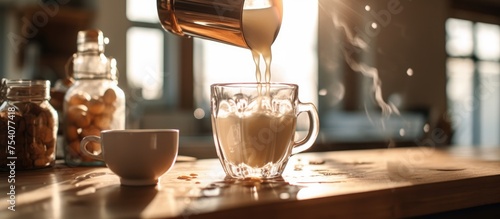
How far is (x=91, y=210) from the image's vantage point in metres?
0.54

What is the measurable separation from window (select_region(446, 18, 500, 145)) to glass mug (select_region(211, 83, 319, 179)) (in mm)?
5149

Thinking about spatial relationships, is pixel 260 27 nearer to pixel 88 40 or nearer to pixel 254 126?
pixel 254 126

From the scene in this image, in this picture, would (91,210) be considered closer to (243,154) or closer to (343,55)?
(243,154)

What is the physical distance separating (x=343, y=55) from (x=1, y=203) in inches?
204

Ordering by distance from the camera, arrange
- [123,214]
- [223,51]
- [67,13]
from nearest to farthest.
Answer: [123,214], [67,13], [223,51]

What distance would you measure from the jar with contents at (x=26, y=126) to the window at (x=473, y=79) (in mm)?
5183

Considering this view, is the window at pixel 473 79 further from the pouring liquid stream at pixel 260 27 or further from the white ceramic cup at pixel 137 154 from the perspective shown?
the white ceramic cup at pixel 137 154

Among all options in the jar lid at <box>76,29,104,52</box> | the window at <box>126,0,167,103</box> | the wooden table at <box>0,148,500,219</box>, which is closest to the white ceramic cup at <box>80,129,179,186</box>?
the wooden table at <box>0,148,500,219</box>

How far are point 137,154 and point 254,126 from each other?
0.17 meters

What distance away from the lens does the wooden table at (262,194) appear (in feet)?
1.80

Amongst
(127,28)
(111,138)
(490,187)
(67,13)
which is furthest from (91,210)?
(127,28)

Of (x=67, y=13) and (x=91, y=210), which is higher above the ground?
(x=67, y=13)

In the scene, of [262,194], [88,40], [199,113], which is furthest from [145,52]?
[262,194]

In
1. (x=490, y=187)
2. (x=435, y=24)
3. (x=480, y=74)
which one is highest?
(x=435, y=24)
